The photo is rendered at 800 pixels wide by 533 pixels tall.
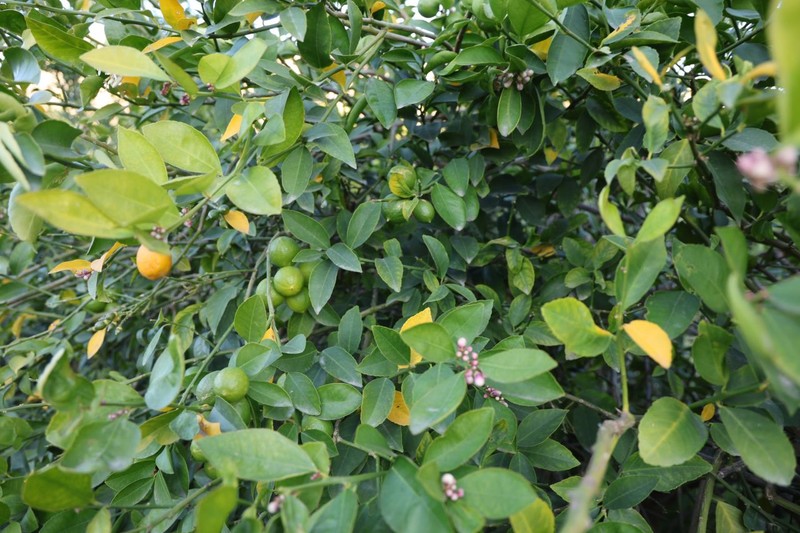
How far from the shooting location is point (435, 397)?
0.55 m

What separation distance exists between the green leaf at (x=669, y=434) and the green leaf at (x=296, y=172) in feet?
1.77

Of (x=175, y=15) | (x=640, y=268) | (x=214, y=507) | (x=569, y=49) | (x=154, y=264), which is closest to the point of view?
(x=214, y=507)

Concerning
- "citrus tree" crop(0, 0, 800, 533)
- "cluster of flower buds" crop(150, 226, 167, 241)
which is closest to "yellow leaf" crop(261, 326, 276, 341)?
"citrus tree" crop(0, 0, 800, 533)

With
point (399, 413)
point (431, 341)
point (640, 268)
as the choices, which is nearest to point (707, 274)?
point (640, 268)

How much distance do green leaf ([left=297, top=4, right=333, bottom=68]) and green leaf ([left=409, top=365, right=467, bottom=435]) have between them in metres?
0.54

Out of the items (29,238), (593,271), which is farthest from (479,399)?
(29,238)

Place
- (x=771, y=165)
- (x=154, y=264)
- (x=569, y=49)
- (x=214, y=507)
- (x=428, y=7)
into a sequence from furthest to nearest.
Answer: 1. (x=428, y=7)
2. (x=569, y=49)
3. (x=154, y=264)
4. (x=214, y=507)
5. (x=771, y=165)

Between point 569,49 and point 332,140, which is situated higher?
point 569,49

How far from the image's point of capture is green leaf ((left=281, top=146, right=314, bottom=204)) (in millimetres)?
791

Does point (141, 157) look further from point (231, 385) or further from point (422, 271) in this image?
point (422, 271)

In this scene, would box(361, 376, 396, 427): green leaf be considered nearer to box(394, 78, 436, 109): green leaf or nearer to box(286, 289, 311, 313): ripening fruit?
box(286, 289, 311, 313): ripening fruit

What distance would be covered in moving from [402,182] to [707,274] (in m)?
0.48

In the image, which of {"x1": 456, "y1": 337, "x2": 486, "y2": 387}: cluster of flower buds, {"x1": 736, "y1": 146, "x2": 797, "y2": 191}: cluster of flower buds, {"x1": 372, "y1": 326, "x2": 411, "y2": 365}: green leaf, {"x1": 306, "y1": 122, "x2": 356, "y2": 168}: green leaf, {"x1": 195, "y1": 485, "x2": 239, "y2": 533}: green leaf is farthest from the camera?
{"x1": 306, "y1": 122, "x2": 356, "y2": 168}: green leaf

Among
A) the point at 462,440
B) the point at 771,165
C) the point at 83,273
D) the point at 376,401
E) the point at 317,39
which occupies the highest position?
the point at 771,165
